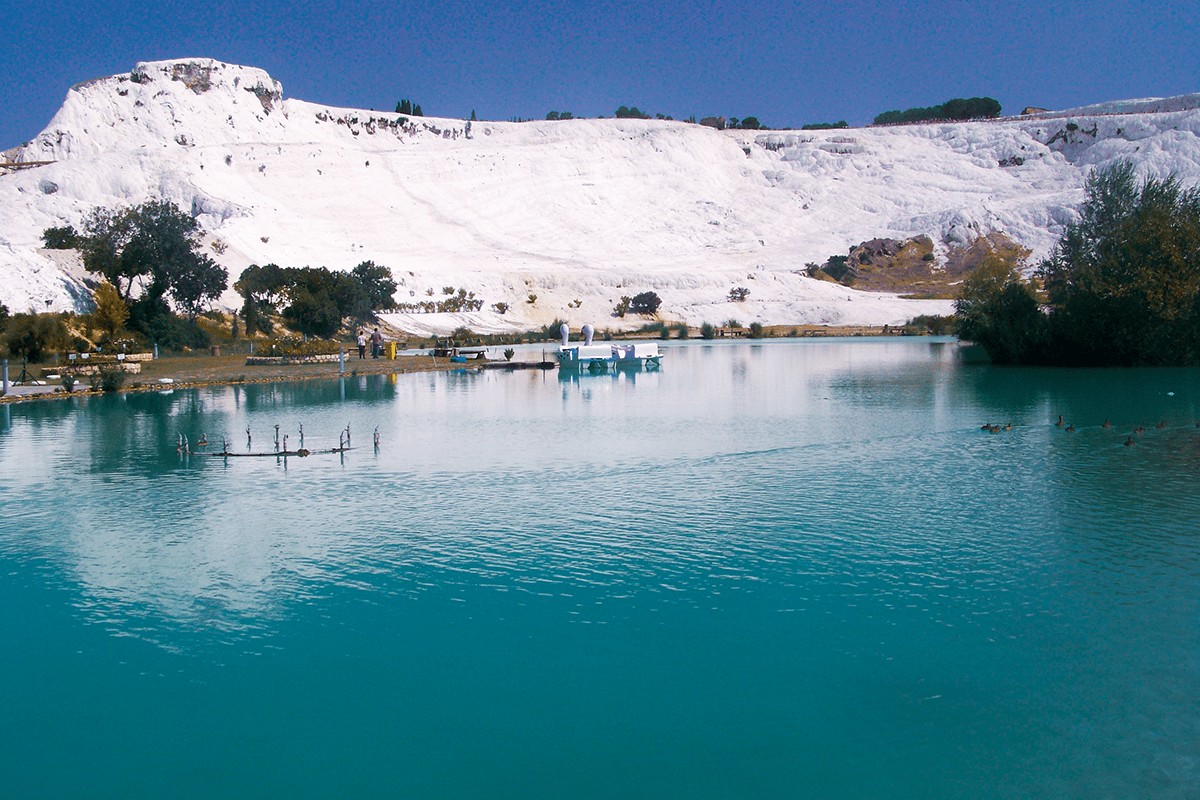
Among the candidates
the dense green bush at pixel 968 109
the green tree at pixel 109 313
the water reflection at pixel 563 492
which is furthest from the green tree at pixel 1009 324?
the dense green bush at pixel 968 109

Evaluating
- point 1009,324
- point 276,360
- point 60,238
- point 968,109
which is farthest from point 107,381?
point 968,109

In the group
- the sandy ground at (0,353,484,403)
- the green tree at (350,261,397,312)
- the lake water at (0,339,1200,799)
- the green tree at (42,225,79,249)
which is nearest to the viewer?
the lake water at (0,339,1200,799)

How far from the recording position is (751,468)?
68.6 ft

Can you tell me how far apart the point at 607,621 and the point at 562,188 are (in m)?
113

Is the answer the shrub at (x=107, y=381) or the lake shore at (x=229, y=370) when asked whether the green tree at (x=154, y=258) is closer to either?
the lake shore at (x=229, y=370)

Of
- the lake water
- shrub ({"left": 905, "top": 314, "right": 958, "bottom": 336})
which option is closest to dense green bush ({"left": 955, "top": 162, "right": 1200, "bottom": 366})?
the lake water

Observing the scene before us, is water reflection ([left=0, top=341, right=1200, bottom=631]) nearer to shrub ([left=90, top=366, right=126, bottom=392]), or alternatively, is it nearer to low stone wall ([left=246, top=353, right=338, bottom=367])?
shrub ([left=90, top=366, right=126, bottom=392])

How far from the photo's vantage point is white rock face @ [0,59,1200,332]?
8881 cm

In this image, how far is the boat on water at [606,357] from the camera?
4944 centimetres

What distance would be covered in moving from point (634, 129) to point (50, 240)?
3529 inches

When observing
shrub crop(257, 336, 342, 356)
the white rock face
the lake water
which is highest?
the white rock face

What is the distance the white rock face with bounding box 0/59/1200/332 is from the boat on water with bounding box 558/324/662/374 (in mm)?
26794

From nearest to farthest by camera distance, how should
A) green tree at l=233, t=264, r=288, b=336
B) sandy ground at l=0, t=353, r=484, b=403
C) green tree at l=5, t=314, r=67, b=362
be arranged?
sandy ground at l=0, t=353, r=484, b=403 → green tree at l=5, t=314, r=67, b=362 → green tree at l=233, t=264, r=288, b=336

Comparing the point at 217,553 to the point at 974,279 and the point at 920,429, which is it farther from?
the point at 974,279
